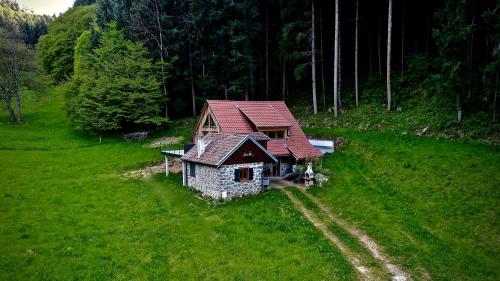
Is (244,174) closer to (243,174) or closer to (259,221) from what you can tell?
(243,174)

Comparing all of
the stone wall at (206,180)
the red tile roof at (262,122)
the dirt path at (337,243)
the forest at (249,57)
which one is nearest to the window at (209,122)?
the red tile roof at (262,122)

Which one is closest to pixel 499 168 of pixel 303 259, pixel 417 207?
pixel 417 207

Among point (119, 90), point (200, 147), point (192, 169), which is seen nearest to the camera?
point (200, 147)

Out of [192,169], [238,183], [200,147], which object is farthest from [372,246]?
[192,169]

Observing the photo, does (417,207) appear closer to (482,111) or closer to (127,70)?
(482,111)

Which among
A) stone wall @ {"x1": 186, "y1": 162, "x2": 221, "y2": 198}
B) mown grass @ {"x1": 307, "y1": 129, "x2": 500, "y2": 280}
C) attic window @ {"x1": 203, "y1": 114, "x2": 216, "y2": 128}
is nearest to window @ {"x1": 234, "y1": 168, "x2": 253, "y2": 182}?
stone wall @ {"x1": 186, "y1": 162, "x2": 221, "y2": 198}

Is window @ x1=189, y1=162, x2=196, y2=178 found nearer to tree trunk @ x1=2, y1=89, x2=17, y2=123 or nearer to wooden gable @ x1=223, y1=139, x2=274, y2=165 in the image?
wooden gable @ x1=223, y1=139, x2=274, y2=165
